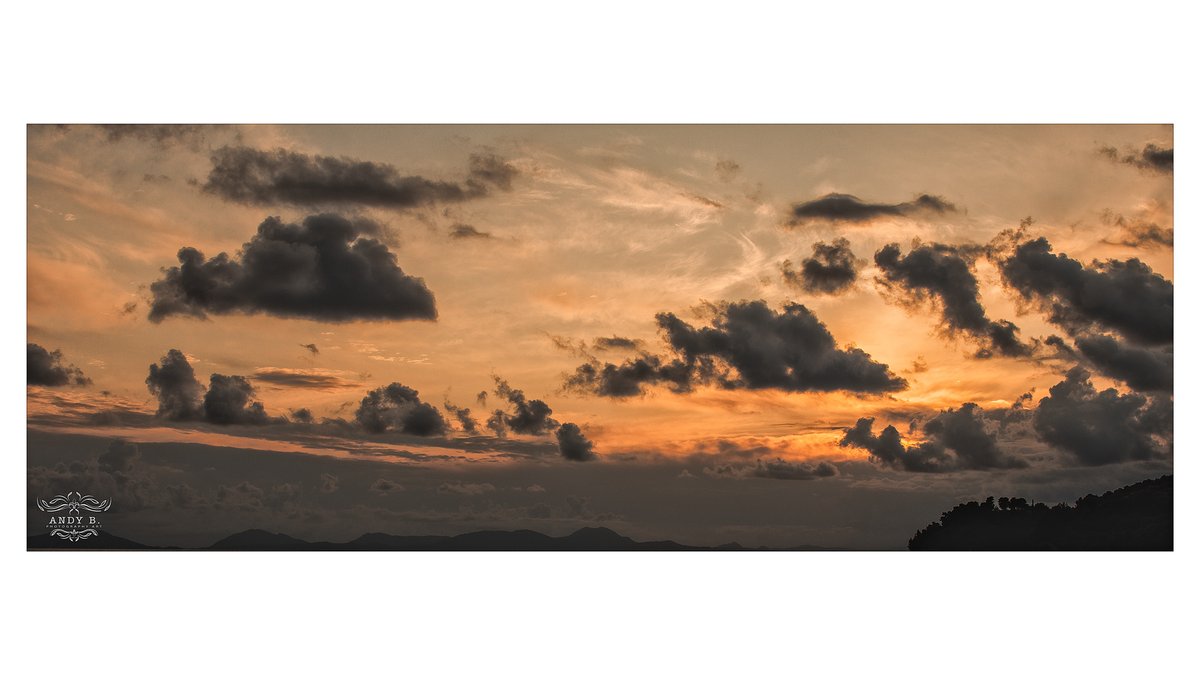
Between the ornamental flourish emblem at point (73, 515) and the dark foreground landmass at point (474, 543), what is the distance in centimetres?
135

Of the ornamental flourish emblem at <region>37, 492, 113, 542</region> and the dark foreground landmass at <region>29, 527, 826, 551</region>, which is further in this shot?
the ornamental flourish emblem at <region>37, 492, 113, 542</region>

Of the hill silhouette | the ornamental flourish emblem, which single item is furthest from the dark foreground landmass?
the hill silhouette

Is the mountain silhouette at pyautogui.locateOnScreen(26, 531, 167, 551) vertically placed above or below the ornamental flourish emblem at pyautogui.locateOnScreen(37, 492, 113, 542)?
below

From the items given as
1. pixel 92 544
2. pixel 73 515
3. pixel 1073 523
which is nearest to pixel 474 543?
pixel 92 544

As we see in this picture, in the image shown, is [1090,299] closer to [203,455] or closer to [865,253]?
[865,253]

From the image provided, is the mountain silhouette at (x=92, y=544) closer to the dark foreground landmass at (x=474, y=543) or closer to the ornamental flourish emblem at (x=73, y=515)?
the ornamental flourish emblem at (x=73, y=515)

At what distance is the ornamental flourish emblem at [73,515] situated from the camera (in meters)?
34.4

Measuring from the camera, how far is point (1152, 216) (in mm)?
34594

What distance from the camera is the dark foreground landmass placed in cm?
3400

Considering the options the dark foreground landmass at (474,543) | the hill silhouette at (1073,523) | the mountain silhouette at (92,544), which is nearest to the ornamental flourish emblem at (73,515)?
the mountain silhouette at (92,544)

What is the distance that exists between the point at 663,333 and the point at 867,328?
174 inches

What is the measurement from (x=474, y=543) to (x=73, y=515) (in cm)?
869

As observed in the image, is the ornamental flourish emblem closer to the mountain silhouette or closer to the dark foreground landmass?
the mountain silhouette

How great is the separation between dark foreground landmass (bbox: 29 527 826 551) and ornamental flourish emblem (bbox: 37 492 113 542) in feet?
4.44
